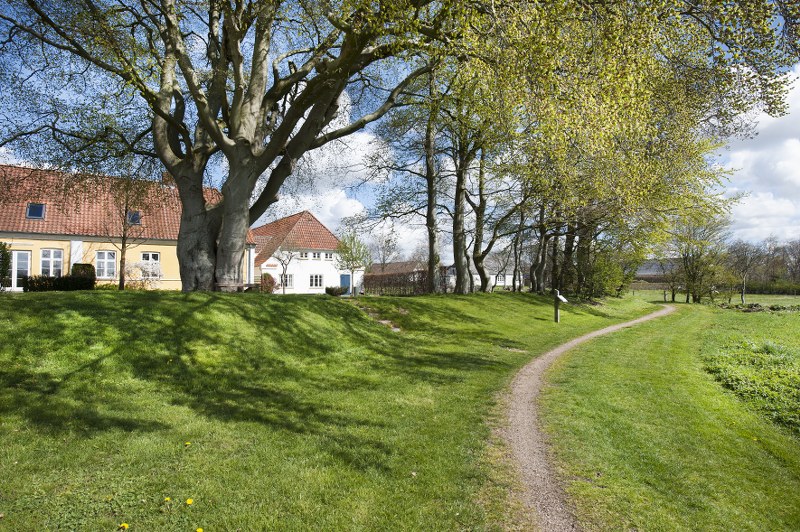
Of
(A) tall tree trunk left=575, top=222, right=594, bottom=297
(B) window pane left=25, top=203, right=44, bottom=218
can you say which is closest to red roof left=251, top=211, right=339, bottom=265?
(B) window pane left=25, top=203, right=44, bottom=218

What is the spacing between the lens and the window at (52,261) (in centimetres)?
2688

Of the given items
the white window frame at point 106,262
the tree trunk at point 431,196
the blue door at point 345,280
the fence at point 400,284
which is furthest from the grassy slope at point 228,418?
the blue door at point 345,280

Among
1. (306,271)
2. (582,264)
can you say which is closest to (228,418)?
(582,264)

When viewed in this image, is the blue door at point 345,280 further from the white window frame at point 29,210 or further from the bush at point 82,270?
the bush at point 82,270

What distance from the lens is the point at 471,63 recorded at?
926 centimetres

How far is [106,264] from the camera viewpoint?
29.0 meters

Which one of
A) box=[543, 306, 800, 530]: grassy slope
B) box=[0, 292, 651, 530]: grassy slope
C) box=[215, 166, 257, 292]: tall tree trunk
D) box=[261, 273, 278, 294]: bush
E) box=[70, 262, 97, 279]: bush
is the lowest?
box=[543, 306, 800, 530]: grassy slope

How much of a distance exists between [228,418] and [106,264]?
1124 inches

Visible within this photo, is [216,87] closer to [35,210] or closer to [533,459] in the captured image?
[533,459]

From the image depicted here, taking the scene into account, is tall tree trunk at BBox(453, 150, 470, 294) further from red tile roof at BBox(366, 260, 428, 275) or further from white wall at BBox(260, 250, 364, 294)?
red tile roof at BBox(366, 260, 428, 275)

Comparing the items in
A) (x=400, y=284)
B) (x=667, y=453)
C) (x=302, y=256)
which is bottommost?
(x=667, y=453)

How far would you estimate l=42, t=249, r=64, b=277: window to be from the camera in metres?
26.9

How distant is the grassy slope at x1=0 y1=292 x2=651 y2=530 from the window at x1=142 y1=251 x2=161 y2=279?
2119 cm

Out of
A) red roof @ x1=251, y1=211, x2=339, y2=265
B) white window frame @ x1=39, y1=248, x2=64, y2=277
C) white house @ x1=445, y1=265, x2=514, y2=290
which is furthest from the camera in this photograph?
red roof @ x1=251, y1=211, x2=339, y2=265
